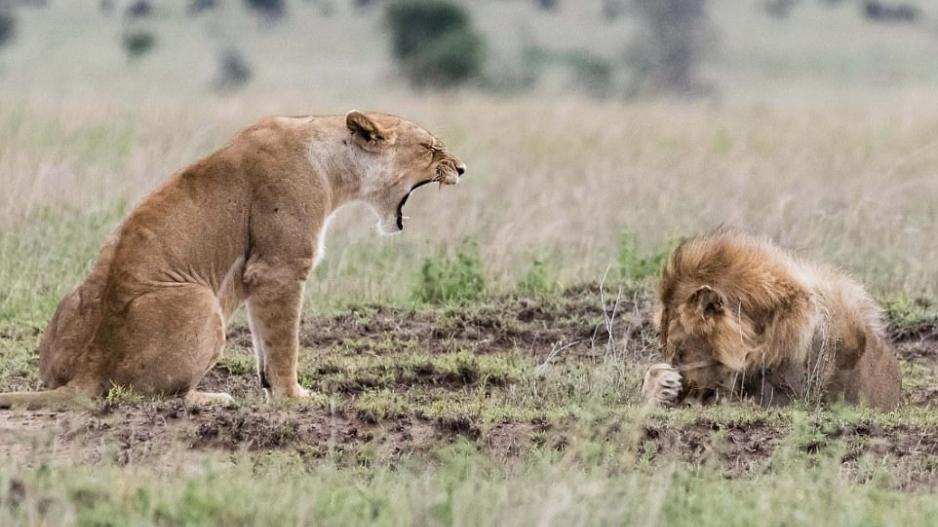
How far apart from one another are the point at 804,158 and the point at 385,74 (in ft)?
54.5

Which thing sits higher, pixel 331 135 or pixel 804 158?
pixel 331 135

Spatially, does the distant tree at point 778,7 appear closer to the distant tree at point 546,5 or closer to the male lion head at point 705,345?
the distant tree at point 546,5

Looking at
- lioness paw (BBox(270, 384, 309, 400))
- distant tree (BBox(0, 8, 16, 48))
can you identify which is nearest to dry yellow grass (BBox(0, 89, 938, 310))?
lioness paw (BBox(270, 384, 309, 400))

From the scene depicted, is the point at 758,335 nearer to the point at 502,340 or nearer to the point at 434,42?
the point at 502,340

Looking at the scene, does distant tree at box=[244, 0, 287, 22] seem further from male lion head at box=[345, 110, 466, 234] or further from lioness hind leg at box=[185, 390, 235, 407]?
lioness hind leg at box=[185, 390, 235, 407]

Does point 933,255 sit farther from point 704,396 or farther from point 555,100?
point 555,100

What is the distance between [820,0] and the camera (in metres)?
45.3

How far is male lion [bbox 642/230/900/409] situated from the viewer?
616cm

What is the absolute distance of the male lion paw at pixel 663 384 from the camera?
6.12 meters

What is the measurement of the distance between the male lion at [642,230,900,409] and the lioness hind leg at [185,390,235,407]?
1.53 m

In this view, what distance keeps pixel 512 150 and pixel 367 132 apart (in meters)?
8.00

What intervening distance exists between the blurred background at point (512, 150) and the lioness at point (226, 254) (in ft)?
4.86

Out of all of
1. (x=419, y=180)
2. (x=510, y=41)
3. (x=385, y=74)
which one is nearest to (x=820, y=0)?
(x=510, y=41)

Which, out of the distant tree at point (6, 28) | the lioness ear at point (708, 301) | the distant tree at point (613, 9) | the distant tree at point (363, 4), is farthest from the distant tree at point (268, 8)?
the lioness ear at point (708, 301)
